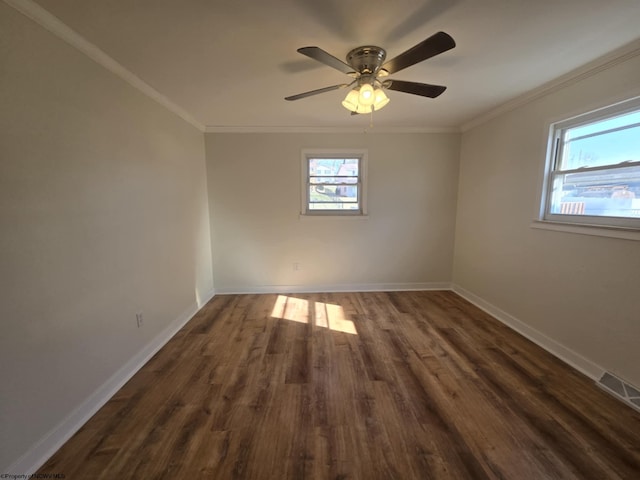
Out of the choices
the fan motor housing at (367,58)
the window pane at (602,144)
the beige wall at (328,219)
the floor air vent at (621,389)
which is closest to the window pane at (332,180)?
the beige wall at (328,219)

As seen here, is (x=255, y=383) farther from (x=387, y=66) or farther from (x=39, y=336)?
(x=387, y=66)

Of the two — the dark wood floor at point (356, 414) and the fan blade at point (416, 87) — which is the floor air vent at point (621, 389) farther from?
the fan blade at point (416, 87)

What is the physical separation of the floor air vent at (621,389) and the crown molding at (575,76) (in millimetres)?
2256

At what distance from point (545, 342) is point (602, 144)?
1765 mm

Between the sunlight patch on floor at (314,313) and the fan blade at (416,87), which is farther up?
the fan blade at (416,87)

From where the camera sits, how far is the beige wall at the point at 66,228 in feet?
4.13

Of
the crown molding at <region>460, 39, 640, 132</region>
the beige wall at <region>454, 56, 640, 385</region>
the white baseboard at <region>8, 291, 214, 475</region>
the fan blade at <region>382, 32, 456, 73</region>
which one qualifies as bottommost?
the white baseboard at <region>8, 291, 214, 475</region>

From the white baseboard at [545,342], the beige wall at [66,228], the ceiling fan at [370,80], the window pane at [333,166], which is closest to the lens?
the beige wall at [66,228]

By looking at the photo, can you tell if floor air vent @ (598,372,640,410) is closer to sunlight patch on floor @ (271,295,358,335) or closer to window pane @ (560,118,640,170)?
window pane @ (560,118,640,170)

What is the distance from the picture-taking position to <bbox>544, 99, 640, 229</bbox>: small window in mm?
1866

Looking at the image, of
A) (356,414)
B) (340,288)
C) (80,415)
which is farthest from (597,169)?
(80,415)

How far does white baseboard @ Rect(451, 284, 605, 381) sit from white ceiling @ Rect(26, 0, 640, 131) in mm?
2306

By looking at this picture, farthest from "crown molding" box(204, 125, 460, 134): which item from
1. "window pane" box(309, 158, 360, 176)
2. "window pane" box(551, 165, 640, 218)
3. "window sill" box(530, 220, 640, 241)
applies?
"window sill" box(530, 220, 640, 241)

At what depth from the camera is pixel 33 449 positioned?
134cm
